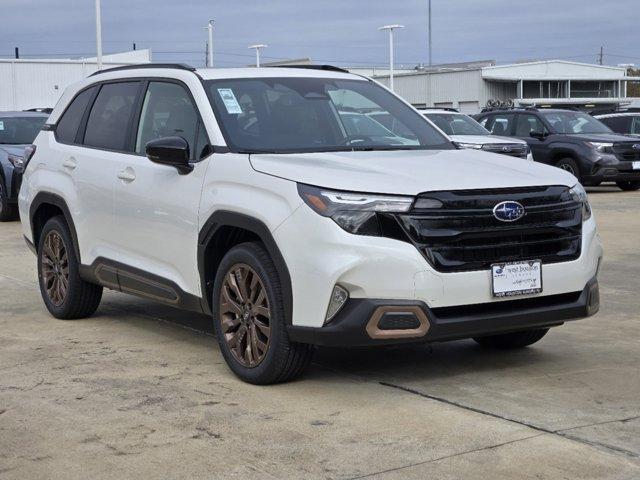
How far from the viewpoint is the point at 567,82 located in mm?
70562

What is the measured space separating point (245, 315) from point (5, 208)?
11.8 metres

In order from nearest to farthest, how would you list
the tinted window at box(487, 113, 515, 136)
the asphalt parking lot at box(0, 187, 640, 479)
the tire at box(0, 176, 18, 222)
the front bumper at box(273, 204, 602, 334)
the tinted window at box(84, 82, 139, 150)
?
the asphalt parking lot at box(0, 187, 640, 479) < the front bumper at box(273, 204, 602, 334) < the tinted window at box(84, 82, 139, 150) < the tire at box(0, 176, 18, 222) < the tinted window at box(487, 113, 515, 136)

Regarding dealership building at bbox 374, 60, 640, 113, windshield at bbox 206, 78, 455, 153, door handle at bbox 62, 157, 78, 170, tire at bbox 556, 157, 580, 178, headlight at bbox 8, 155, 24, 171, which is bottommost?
tire at bbox 556, 157, 580, 178

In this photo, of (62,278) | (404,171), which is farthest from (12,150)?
(404,171)

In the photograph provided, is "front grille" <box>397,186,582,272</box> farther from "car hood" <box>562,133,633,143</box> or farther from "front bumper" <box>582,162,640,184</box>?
"car hood" <box>562,133,633,143</box>

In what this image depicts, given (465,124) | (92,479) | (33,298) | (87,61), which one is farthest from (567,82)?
(92,479)

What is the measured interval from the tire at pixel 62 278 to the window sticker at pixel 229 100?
1922mm

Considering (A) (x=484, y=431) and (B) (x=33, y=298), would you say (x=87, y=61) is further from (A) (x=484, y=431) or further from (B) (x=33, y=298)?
(A) (x=484, y=431)

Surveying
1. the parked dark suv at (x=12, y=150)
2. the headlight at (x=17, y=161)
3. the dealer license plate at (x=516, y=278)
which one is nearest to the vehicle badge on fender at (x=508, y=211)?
the dealer license plate at (x=516, y=278)

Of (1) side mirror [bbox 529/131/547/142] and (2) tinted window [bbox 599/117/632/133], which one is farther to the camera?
(2) tinted window [bbox 599/117/632/133]

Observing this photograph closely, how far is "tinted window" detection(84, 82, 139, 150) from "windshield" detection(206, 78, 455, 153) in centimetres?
98

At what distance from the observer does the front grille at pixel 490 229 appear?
5.59 metres

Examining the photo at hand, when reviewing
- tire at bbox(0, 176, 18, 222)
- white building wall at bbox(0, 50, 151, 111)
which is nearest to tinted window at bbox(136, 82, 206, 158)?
tire at bbox(0, 176, 18, 222)

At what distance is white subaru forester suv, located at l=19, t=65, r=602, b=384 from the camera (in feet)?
18.2
